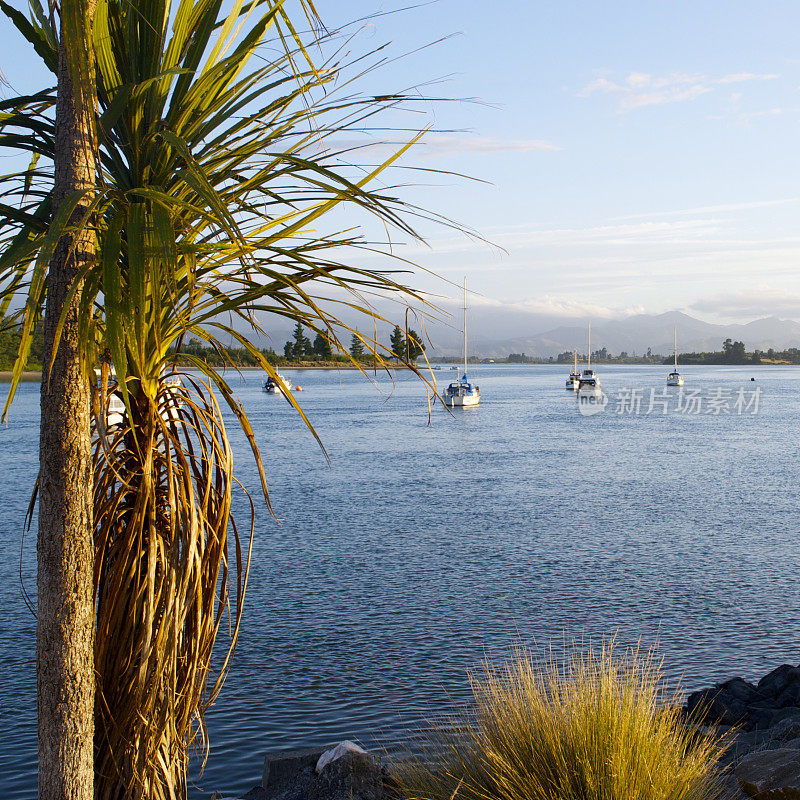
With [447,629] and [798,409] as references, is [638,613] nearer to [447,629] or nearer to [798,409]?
[447,629]

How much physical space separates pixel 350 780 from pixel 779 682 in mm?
4144

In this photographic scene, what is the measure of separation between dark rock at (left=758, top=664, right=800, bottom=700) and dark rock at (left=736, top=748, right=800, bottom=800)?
2.75 m

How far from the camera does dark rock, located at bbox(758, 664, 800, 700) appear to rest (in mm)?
6195

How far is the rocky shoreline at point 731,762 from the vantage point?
3.54 meters

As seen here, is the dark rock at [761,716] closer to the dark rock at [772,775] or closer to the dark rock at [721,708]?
the dark rock at [721,708]

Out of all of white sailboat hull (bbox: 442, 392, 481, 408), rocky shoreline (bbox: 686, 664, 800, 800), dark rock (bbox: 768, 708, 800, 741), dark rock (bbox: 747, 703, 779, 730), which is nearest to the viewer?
rocky shoreline (bbox: 686, 664, 800, 800)

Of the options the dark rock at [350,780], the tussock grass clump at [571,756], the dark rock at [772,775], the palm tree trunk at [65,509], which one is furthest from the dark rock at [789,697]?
the palm tree trunk at [65,509]

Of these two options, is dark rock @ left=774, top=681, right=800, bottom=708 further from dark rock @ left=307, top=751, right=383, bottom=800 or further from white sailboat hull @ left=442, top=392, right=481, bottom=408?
white sailboat hull @ left=442, top=392, right=481, bottom=408

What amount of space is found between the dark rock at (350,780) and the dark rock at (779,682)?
382 cm

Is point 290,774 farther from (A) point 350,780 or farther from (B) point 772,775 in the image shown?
(B) point 772,775

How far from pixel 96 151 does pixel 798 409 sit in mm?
62819

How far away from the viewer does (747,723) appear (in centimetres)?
566

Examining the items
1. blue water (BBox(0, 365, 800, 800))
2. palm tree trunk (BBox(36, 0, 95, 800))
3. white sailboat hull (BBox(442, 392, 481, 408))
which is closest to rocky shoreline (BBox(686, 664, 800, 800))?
blue water (BBox(0, 365, 800, 800))

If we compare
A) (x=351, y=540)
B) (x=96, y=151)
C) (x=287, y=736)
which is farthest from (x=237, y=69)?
(x=351, y=540)
